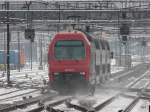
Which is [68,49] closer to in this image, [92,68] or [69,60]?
[69,60]

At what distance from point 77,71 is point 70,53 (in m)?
1.13

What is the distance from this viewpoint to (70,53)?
84.8 feet

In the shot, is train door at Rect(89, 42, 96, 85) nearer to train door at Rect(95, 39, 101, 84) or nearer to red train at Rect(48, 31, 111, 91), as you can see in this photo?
red train at Rect(48, 31, 111, 91)

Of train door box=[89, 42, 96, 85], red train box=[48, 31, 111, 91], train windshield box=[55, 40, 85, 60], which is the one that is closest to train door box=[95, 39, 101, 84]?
train door box=[89, 42, 96, 85]

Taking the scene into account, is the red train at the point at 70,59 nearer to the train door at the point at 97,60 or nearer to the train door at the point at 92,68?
the train door at the point at 92,68

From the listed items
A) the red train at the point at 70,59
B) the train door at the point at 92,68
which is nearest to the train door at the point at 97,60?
A: the train door at the point at 92,68

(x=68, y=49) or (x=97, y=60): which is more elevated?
(x=68, y=49)

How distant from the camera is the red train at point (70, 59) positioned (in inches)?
1001

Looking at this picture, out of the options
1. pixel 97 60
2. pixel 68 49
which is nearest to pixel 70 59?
pixel 68 49

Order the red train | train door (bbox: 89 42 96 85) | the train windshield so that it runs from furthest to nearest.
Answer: train door (bbox: 89 42 96 85)
the train windshield
the red train

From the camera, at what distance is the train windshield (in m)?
25.8

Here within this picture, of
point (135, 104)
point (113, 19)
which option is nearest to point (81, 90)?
point (135, 104)

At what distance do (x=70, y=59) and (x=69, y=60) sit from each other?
0.08m

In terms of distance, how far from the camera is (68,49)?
84.9 feet
